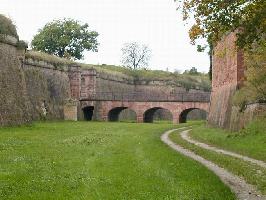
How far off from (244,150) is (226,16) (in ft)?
29.6

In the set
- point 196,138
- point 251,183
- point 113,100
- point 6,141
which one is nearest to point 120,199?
point 251,183

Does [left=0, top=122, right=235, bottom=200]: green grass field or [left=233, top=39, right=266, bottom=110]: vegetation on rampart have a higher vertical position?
[left=233, top=39, right=266, bottom=110]: vegetation on rampart

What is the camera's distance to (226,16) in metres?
14.4

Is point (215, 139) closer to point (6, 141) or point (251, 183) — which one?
point (6, 141)

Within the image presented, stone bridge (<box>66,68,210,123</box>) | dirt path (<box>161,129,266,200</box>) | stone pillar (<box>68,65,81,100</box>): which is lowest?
dirt path (<box>161,129,266,200</box>)

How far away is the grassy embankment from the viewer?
573 inches

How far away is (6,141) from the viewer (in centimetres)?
2178

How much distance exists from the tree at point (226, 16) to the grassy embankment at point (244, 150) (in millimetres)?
3982

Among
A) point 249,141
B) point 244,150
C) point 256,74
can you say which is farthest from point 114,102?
point 244,150

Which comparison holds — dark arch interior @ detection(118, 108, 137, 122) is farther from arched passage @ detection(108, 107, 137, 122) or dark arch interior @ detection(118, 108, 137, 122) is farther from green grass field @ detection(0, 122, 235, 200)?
green grass field @ detection(0, 122, 235, 200)

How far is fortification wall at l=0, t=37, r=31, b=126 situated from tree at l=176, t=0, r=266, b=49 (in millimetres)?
19258

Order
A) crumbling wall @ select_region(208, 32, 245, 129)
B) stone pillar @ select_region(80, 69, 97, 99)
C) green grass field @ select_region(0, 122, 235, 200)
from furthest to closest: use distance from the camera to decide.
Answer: stone pillar @ select_region(80, 69, 97, 99)
crumbling wall @ select_region(208, 32, 245, 129)
green grass field @ select_region(0, 122, 235, 200)

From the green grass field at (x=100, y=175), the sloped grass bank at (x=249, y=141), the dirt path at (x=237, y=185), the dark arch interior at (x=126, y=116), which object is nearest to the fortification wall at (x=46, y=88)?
the dark arch interior at (x=126, y=116)

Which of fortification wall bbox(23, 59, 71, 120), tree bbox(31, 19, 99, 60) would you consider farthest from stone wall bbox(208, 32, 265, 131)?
tree bbox(31, 19, 99, 60)
